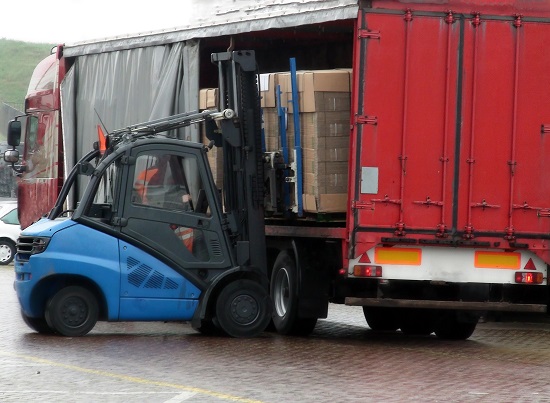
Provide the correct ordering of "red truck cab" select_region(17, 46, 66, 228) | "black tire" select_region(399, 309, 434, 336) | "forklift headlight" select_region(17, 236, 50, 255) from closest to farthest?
"forklift headlight" select_region(17, 236, 50, 255)
"black tire" select_region(399, 309, 434, 336)
"red truck cab" select_region(17, 46, 66, 228)

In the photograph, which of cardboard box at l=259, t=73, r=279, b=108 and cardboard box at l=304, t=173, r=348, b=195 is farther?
cardboard box at l=259, t=73, r=279, b=108

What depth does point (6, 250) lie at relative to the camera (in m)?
31.1

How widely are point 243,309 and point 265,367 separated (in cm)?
255

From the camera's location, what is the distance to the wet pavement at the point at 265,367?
9.57m

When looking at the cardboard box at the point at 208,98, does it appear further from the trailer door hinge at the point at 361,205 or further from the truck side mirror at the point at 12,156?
the truck side mirror at the point at 12,156

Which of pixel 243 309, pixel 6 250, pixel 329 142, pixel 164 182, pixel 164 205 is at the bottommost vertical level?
pixel 6 250

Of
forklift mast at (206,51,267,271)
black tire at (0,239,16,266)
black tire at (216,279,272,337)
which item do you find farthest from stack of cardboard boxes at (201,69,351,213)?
black tire at (0,239,16,266)

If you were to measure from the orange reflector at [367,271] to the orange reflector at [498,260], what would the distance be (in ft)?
3.23

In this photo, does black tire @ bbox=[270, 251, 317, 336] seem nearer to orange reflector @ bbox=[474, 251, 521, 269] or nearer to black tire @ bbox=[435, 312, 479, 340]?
black tire @ bbox=[435, 312, 479, 340]

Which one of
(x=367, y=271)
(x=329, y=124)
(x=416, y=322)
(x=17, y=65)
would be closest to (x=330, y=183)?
(x=329, y=124)

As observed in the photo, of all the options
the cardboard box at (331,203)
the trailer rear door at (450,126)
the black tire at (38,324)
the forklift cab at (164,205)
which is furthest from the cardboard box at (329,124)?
the black tire at (38,324)

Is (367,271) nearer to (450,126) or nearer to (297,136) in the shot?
(450,126)

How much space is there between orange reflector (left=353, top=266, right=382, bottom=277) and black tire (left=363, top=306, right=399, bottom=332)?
2.97 m

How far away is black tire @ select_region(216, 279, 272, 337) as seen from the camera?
536 inches
